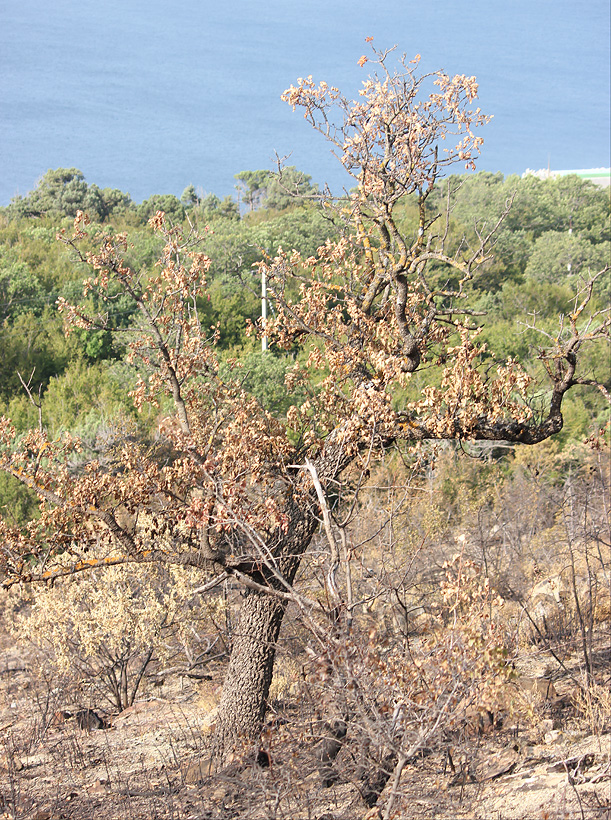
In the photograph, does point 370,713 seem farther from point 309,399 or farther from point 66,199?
point 66,199

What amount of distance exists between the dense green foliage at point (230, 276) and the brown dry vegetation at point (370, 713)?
3.12 meters

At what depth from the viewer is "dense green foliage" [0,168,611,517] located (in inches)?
884

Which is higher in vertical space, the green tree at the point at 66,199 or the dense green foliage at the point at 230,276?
the green tree at the point at 66,199

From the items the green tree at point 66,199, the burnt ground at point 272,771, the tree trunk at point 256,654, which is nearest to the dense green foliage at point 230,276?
the green tree at point 66,199

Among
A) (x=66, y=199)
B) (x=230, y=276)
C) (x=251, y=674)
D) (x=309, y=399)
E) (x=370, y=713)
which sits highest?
(x=66, y=199)

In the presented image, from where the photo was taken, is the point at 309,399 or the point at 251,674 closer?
the point at 251,674

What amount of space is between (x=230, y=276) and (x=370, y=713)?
27489 millimetres

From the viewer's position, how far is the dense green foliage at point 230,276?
Answer: 2245 cm

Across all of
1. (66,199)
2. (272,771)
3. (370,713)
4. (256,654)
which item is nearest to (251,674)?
(256,654)

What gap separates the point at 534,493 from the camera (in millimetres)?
15070

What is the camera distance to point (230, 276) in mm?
30688

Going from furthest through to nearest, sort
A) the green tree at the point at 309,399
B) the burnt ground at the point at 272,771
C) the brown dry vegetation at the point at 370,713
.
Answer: the green tree at the point at 309,399 < the burnt ground at the point at 272,771 < the brown dry vegetation at the point at 370,713

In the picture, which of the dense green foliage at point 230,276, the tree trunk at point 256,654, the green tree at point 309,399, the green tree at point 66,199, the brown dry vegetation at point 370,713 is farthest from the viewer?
the green tree at point 66,199

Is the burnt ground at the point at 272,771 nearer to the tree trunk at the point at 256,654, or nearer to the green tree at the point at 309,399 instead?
the tree trunk at the point at 256,654
